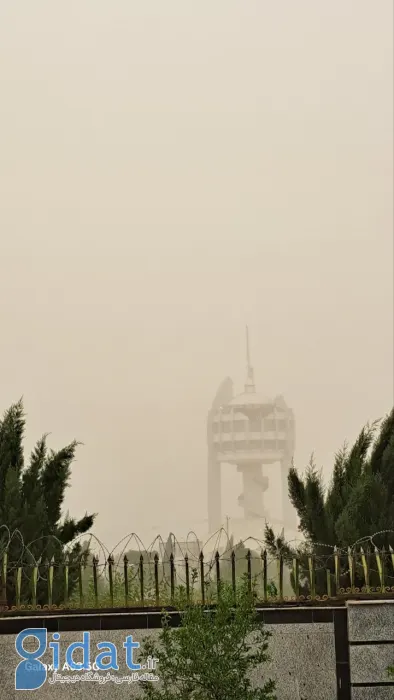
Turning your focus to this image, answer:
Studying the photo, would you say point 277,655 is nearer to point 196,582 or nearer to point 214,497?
point 196,582

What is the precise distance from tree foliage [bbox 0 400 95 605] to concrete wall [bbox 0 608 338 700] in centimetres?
175

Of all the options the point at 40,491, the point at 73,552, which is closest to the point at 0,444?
the point at 40,491

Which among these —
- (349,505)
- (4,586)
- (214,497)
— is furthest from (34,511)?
(214,497)

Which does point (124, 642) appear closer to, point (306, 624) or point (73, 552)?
point (306, 624)

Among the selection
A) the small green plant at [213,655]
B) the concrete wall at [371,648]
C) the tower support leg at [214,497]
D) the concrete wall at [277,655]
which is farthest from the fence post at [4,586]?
the tower support leg at [214,497]

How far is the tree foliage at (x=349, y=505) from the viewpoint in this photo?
18.7m

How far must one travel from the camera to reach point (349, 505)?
61.7ft

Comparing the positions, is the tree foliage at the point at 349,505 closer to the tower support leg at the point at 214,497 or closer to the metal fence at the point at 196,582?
the metal fence at the point at 196,582

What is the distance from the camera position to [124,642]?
52.1 feet

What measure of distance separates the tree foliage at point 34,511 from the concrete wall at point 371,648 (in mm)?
5407

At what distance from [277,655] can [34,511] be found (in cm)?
A: 639

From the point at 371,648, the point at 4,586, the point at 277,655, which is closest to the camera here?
the point at 371,648

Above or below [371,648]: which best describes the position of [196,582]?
above

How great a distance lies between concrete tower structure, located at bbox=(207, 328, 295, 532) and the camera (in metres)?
171
